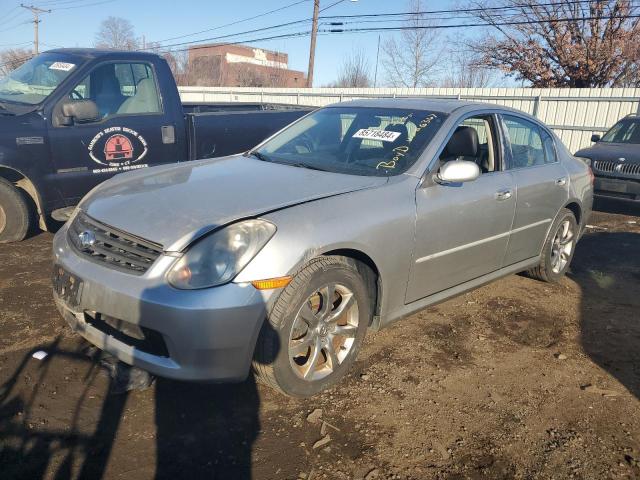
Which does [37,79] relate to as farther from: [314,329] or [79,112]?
[314,329]

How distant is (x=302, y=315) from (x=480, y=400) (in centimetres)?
121

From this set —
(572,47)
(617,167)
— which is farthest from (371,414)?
(572,47)

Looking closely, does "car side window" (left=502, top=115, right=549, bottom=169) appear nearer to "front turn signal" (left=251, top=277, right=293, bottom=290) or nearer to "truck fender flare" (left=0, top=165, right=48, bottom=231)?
"front turn signal" (left=251, top=277, right=293, bottom=290)

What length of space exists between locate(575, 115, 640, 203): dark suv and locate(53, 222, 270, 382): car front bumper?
819cm

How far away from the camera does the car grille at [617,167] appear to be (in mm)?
8445

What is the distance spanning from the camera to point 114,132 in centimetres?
Result: 537

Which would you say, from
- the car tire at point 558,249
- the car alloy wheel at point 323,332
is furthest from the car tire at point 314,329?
the car tire at point 558,249

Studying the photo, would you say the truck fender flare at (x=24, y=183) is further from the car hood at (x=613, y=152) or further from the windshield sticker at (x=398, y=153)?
the car hood at (x=613, y=152)

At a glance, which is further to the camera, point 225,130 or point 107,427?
point 225,130

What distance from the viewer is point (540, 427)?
2.77 m

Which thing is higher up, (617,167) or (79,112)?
(79,112)

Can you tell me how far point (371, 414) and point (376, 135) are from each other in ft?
6.57

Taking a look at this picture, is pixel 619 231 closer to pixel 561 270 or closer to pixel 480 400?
pixel 561 270

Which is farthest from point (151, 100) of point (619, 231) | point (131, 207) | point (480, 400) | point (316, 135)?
point (619, 231)
